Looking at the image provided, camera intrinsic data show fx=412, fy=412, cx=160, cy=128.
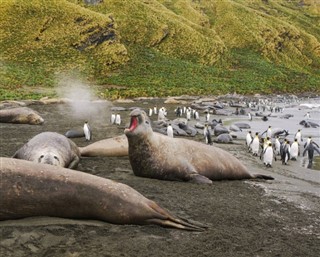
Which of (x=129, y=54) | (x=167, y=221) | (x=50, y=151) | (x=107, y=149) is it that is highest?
(x=129, y=54)

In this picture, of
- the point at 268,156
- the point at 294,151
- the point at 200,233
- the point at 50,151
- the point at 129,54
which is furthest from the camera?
the point at 129,54

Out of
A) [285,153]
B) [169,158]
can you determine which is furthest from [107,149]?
[285,153]

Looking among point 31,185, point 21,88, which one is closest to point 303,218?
point 31,185

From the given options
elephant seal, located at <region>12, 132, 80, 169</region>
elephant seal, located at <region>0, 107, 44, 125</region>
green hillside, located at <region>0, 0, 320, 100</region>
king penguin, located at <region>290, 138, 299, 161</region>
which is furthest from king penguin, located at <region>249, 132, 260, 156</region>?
green hillside, located at <region>0, 0, 320, 100</region>

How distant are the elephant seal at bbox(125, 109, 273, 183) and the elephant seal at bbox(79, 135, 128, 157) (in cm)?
297

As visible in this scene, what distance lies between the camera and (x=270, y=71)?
325 feet

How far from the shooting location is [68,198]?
584cm

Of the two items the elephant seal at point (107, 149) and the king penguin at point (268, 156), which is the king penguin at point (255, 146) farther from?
the elephant seal at point (107, 149)

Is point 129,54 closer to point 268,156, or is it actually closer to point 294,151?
point 294,151

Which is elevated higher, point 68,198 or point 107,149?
point 68,198

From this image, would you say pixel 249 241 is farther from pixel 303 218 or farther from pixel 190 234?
pixel 303 218

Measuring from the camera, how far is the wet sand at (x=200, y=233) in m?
5.36

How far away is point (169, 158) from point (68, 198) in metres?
4.03

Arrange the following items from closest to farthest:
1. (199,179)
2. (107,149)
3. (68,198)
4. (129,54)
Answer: (68,198) < (199,179) < (107,149) < (129,54)
